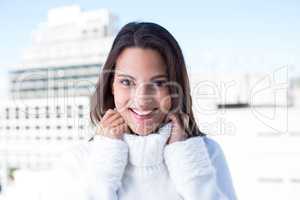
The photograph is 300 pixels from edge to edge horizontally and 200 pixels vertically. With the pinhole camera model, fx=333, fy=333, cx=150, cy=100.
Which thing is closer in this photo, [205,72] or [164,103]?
[164,103]

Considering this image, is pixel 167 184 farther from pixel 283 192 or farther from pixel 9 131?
pixel 9 131

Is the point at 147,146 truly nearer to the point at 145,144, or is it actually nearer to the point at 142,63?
the point at 145,144

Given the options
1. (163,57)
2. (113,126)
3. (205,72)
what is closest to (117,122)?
(113,126)

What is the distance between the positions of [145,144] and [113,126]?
0.05m

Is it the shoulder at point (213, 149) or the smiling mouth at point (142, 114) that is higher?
the smiling mouth at point (142, 114)

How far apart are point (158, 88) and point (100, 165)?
0.44ft

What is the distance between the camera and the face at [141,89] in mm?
463

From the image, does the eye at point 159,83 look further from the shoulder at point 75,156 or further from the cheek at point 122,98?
the shoulder at point 75,156

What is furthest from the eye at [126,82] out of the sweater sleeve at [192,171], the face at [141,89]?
the sweater sleeve at [192,171]

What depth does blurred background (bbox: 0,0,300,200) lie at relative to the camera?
440cm

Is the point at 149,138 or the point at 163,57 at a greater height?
the point at 163,57

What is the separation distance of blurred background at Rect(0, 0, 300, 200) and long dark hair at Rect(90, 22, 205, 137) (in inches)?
2.3

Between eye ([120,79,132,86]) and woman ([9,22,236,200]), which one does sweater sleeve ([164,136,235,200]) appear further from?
eye ([120,79,132,86])

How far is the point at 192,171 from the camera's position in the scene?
0.46 meters
